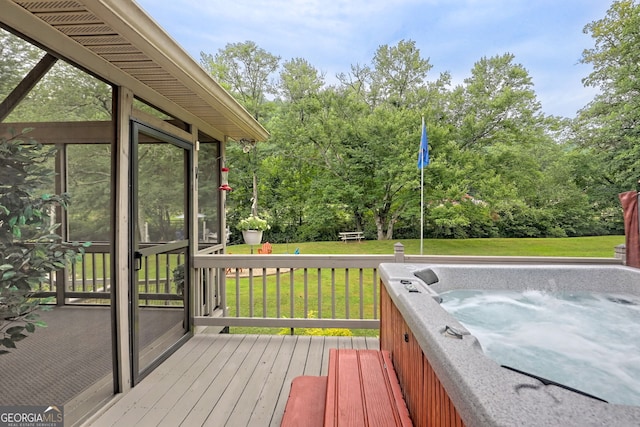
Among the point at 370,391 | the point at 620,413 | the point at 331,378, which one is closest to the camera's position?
the point at 620,413

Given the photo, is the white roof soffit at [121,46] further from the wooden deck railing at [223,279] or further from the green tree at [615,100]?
the green tree at [615,100]

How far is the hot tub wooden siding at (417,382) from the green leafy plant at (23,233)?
177cm

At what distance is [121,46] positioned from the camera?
185 centimetres

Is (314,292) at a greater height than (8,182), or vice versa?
(8,182)

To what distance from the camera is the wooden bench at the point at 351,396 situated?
143 centimetres

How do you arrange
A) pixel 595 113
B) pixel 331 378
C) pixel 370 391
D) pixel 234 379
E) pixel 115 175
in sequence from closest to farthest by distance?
pixel 370 391, pixel 331 378, pixel 115 175, pixel 234 379, pixel 595 113

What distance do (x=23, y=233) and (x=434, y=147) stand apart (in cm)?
1145

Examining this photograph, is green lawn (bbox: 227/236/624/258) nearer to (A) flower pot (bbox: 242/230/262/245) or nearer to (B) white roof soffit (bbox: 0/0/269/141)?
(A) flower pot (bbox: 242/230/262/245)

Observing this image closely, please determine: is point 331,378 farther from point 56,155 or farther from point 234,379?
point 56,155

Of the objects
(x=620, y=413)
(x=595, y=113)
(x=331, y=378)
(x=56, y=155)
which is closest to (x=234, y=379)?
(x=331, y=378)

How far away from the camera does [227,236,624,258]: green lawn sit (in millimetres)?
10875

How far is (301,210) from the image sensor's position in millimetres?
13609

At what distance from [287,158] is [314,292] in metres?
7.69

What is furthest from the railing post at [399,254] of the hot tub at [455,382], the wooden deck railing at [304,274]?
the hot tub at [455,382]
